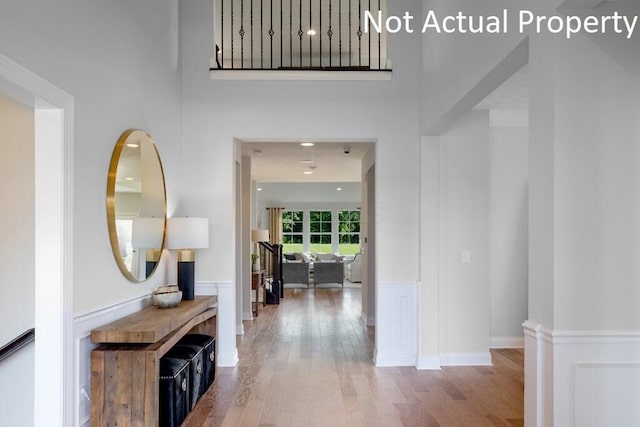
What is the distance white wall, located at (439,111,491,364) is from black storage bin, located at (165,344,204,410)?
95.9 inches

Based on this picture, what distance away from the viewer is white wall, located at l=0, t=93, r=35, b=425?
119 inches

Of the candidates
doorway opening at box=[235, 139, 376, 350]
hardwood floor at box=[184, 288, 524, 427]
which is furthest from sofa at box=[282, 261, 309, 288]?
hardwood floor at box=[184, 288, 524, 427]

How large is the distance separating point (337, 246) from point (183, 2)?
11.3 meters

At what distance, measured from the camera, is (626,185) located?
2.11m

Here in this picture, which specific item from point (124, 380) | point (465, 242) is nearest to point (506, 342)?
point (465, 242)

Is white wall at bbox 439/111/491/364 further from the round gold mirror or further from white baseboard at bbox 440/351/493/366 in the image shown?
the round gold mirror

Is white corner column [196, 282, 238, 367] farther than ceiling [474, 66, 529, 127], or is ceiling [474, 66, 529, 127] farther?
white corner column [196, 282, 238, 367]

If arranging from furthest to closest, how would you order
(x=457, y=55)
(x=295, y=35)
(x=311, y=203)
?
(x=311, y=203)
(x=295, y=35)
(x=457, y=55)

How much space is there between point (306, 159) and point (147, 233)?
4.40 metres

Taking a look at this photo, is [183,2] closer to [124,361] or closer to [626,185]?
[124,361]

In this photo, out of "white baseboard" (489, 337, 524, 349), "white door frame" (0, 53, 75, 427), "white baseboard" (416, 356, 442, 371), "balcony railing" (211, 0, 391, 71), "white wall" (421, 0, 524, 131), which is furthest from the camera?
"balcony railing" (211, 0, 391, 71)

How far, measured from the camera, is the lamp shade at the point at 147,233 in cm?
345

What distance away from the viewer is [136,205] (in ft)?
11.4

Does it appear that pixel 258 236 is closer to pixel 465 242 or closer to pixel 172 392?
pixel 465 242
